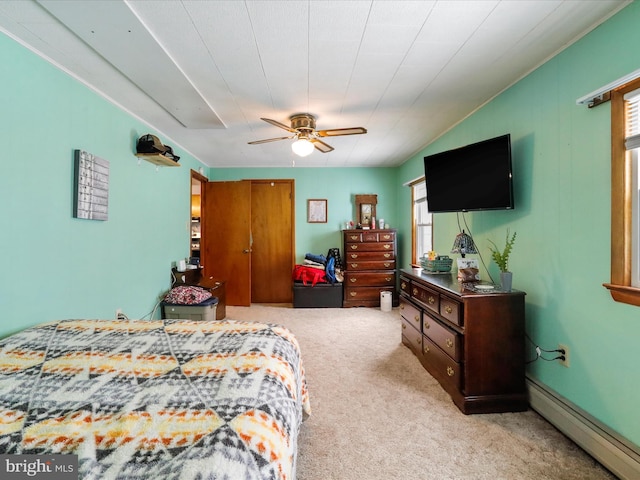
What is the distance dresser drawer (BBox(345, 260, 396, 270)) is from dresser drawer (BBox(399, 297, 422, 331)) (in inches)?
64.0

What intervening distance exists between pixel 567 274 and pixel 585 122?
0.90m

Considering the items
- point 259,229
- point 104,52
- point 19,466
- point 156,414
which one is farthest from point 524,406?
point 259,229

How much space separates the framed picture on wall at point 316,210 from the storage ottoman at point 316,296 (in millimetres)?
1165

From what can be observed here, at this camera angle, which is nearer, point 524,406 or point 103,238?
point 524,406

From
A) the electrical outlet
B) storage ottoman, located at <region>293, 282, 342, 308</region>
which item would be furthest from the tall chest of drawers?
the electrical outlet

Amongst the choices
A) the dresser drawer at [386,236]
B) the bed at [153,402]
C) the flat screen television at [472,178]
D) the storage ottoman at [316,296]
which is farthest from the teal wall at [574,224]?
the storage ottoman at [316,296]

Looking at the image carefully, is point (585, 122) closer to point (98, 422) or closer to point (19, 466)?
point (98, 422)

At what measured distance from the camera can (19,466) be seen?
0.75 m

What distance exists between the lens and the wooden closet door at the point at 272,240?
5.22 m

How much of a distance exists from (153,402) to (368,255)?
4063mm

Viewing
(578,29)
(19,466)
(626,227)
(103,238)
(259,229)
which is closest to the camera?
(19,466)

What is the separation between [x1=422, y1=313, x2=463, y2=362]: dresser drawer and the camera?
6.78 ft

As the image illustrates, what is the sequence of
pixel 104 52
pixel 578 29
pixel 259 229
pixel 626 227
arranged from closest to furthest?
pixel 626 227, pixel 578 29, pixel 104 52, pixel 259 229

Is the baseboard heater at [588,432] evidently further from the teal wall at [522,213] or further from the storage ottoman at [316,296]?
the storage ottoman at [316,296]
